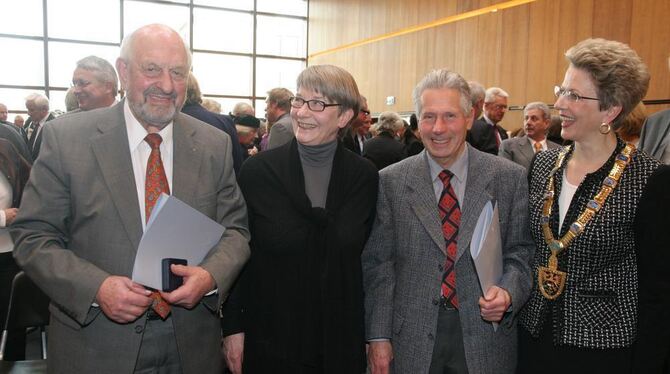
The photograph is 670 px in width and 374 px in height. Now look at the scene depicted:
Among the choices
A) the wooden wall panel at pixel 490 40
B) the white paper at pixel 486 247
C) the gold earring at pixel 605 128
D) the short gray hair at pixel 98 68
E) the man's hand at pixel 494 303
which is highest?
the wooden wall panel at pixel 490 40

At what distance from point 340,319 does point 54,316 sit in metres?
1.00

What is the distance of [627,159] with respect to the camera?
1904 millimetres

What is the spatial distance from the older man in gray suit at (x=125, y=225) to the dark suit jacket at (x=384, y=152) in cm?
324

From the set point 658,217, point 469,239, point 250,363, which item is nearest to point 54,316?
point 250,363

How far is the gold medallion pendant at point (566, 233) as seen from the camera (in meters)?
1.87

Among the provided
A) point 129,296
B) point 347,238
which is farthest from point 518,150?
point 129,296

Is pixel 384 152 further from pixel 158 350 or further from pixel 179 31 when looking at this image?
pixel 179 31

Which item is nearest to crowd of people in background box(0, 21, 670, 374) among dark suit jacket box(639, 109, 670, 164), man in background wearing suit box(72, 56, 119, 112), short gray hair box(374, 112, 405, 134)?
dark suit jacket box(639, 109, 670, 164)

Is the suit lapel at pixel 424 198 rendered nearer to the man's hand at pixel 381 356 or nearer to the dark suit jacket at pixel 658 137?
the man's hand at pixel 381 356

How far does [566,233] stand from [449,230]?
42 centimetres

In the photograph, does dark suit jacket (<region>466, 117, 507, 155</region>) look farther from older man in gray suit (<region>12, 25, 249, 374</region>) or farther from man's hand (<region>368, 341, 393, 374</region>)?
older man in gray suit (<region>12, 25, 249, 374</region>)

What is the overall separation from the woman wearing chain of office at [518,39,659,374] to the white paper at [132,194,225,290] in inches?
49.0

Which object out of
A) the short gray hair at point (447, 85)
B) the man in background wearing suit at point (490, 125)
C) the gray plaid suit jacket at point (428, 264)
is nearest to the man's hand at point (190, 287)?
the gray plaid suit jacket at point (428, 264)

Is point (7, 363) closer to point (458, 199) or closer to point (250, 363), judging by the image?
point (250, 363)
